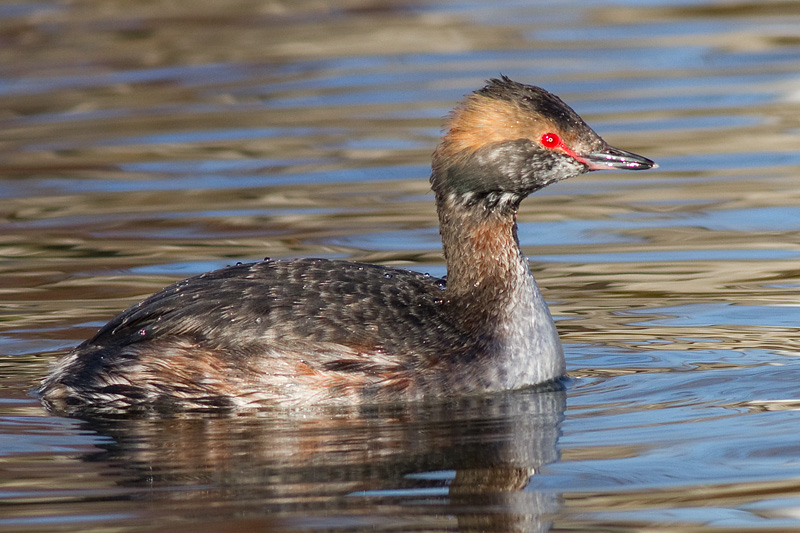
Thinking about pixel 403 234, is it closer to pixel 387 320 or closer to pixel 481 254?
pixel 481 254

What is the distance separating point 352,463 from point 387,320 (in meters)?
1.24

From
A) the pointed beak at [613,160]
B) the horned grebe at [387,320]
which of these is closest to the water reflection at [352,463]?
the horned grebe at [387,320]

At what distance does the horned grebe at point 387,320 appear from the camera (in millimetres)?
7148

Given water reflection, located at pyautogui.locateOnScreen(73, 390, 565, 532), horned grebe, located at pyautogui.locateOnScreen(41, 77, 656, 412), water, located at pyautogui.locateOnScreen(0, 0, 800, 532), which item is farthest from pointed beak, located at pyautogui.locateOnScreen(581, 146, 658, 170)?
water reflection, located at pyautogui.locateOnScreen(73, 390, 565, 532)

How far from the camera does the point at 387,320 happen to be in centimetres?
731

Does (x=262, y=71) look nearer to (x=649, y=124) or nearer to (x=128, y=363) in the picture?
(x=649, y=124)

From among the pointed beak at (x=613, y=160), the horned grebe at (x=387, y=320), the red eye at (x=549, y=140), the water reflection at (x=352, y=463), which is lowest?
the water reflection at (x=352, y=463)

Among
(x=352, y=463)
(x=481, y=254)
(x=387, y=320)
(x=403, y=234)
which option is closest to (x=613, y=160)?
(x=481, y=254)

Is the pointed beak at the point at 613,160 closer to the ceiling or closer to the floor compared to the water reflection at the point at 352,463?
closer to the ceiling

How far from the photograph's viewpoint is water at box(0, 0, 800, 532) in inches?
231

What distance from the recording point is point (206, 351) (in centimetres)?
717

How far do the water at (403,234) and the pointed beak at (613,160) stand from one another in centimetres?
98

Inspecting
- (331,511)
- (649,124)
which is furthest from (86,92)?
(331,511)

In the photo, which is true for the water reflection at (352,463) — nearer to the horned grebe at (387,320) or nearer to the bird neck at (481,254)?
the horned grebe at (387,320)
